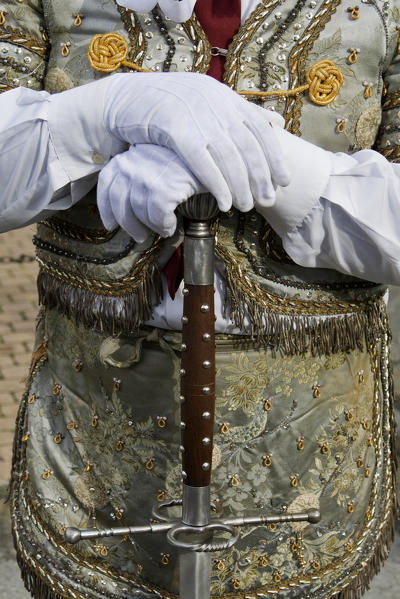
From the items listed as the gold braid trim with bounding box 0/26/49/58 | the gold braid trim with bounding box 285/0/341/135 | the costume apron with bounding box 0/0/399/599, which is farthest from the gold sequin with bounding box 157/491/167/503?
the gold braid trim with bounding box 0/26/49/58

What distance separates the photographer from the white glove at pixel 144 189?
1.21 m

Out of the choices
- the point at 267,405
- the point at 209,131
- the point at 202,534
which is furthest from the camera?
the point at 267,405

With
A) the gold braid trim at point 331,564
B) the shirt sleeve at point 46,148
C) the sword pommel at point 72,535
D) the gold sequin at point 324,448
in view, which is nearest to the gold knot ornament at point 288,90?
the shirt sleeve at point 46,148

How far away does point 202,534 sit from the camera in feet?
4.40

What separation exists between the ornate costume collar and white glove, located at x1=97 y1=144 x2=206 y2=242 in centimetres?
24

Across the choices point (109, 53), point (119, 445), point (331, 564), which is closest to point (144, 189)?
point (109, 53)

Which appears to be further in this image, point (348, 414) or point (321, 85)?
point (348, 414)

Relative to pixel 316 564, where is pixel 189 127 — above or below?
above

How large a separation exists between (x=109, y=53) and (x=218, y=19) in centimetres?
18

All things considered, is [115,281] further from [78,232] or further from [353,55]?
[353,55]

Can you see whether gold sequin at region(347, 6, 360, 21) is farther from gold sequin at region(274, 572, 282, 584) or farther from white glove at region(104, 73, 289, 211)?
gold sequin at region(274, 572, 282, 584)

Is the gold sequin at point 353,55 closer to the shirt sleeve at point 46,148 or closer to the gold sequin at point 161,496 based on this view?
the shirt sleeve at point 46,148

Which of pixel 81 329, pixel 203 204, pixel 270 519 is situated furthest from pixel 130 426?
pixel 203 204

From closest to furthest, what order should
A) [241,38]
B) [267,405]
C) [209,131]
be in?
1. [209,131]
2. [241,38]
3. [267,405]
